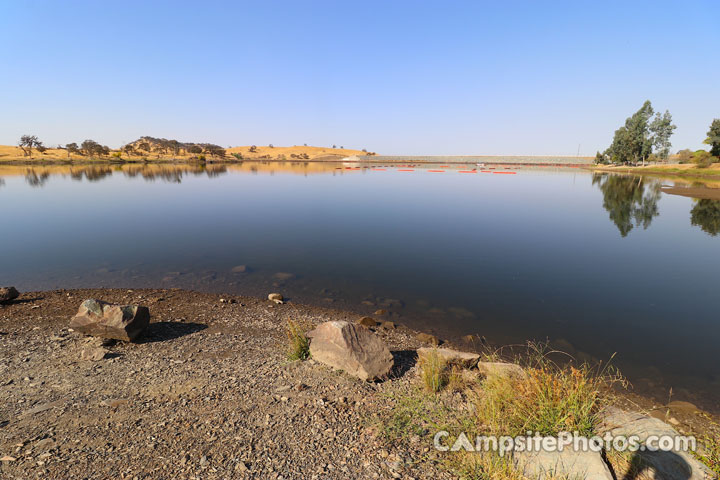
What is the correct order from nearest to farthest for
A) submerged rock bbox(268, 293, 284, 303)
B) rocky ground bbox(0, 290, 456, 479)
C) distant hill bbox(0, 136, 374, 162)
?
rocky ground bbox(0, 290, 456, 479) < submerged rock bbox(268, 293, 284, 303) < distant hill bbox(0, 136, 374, 162)

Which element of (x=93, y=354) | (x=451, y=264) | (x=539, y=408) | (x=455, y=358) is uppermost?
(x=539, y=408)

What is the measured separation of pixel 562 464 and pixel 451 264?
37.6 feet

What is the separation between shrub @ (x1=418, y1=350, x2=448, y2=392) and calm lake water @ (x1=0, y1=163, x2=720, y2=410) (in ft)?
10.8

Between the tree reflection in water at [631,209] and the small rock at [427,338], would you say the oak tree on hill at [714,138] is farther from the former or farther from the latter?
the small rock at [427,338]

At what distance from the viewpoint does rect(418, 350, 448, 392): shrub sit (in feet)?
18.8

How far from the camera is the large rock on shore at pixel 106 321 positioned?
716 centimetres

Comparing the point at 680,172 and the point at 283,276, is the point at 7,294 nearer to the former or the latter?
the point at 283,276

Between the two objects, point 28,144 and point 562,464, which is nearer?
point 562,464

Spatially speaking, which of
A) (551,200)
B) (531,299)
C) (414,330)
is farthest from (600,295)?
(551,200)

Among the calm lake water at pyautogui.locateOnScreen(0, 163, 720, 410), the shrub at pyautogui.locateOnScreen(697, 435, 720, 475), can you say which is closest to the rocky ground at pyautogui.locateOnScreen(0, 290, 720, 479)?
the shrub at pyautogui.locateOnScreen(697, 435, 720, 475)

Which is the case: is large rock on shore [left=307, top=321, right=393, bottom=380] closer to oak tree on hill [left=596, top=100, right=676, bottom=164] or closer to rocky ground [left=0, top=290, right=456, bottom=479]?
rocky ground [left=0, top=290, right=456, bottom=479]

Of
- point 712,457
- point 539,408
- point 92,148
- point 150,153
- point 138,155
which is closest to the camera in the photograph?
point 712,457

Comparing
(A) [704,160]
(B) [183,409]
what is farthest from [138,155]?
(A) [704,160]

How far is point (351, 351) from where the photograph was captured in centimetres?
626
